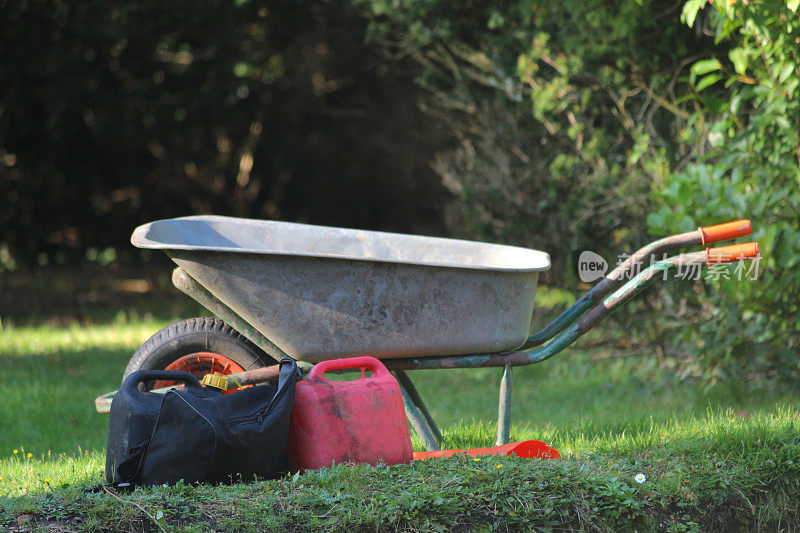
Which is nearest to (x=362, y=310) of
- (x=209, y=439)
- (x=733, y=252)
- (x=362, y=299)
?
(x=362, y=299)

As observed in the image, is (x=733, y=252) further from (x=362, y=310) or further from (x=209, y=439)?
(x=209, y=439)

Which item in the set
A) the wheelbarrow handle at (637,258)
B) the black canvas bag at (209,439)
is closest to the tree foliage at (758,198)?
the wheelbarrow handle at (637,258)

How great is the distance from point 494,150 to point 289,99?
14.7 ft

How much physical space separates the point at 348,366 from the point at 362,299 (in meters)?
0.26

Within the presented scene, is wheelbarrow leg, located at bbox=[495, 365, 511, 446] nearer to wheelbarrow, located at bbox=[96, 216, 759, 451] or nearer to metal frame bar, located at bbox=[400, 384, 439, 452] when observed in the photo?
wheelbarrow, located at bbox=[96, 216, 759, 451]

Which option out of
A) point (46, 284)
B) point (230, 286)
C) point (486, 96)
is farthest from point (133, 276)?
point (230, 286)

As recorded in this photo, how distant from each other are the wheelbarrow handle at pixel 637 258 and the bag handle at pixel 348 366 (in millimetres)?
800

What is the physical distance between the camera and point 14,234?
9953mm

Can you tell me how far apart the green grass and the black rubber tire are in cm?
46

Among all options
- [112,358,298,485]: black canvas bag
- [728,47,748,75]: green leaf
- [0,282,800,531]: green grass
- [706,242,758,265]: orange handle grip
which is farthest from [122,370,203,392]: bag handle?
[728,47,748,75]: green leaf

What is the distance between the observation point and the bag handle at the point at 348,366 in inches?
118

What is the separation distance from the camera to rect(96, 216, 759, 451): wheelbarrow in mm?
3104

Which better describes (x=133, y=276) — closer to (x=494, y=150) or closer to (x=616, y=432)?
(x=494, y=150)

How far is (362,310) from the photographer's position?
3164 millimetres
